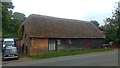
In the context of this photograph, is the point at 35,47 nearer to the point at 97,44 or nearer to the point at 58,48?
the point at 58,48

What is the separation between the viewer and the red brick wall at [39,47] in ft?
58.8

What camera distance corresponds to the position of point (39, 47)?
18484 mm

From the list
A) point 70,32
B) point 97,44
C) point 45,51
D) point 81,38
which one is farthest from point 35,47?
point 97,44

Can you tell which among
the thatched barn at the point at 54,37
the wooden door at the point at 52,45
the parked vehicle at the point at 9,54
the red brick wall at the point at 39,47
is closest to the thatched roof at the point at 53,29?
the thatched barn at the point at 54,37

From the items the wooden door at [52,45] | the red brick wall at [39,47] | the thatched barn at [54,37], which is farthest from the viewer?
the wooden door at [52,45]

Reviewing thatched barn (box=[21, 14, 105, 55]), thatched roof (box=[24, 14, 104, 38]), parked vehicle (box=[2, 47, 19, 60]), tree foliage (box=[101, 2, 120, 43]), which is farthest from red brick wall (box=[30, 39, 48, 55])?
tree foliage (box=[101, 2, 120, 43])

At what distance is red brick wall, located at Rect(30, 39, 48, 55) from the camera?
17930mm

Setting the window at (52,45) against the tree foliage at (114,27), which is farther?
the tree foliage at (114,27)

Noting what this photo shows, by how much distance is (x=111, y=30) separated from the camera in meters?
31.4

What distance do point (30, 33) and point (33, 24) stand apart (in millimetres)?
2822

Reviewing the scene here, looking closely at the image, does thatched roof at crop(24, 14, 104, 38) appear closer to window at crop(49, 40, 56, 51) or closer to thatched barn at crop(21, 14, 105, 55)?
thatched barn at crop(21, 14, 105, 55)

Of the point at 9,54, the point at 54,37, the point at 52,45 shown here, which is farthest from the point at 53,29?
the point at 9,54

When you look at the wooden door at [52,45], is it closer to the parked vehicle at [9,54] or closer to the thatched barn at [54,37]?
the thatched barn at [54,37]

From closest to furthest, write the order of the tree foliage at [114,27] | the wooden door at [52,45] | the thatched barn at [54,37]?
1. the thatched barn at [54,37]
2. the wooden door at [52,45]
3. the tree foliage at [114,27]
